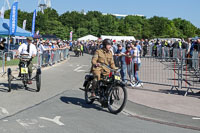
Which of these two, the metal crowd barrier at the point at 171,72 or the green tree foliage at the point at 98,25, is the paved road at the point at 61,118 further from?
the green tree foliage at the point at 98,25

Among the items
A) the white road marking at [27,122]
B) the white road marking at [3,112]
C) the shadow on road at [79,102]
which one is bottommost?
the white road marking at [27,122]

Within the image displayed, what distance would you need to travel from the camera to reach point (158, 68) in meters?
12.9

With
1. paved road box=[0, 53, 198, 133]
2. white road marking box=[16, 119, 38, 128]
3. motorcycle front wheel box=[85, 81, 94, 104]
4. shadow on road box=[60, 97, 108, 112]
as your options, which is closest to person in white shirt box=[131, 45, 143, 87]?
paved road box=[0, 53, 198, 133]

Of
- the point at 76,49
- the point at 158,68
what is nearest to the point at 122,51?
the point at 158,68

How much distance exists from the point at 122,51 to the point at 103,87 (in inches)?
224

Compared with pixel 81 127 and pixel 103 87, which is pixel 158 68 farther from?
pixel 81 127

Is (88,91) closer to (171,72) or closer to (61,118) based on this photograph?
(61,118)

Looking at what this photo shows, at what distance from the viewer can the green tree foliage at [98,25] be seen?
311 ft

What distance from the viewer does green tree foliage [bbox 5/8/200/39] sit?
94938mm

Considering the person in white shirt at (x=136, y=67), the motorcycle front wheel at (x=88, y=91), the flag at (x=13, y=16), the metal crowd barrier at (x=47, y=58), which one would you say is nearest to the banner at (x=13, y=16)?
the flag at (x=13, y=16)

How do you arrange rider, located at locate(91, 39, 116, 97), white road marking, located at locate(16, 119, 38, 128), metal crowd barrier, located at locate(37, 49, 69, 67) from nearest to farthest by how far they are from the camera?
white road marking, located at locate(16, 119, 38, 128) < rider, located at locate(91, 39, 116, 97) < metal crowd barrier, located at locate(37, 49, 69, 67)

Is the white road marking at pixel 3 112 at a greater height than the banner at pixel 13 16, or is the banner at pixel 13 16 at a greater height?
the banner at pixel 13 16

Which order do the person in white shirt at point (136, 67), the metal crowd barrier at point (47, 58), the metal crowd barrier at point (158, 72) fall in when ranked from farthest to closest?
the metal crowd barrier at point (47, 58) < the person in white shirt at point (136, 67) < the metal crowd barrier at point (158, 72)

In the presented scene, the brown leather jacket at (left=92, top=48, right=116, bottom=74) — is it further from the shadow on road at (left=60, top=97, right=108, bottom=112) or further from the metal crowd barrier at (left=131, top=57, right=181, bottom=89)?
the metal crowd barrier at (left=131, top=57, right=181, bottom=89)
